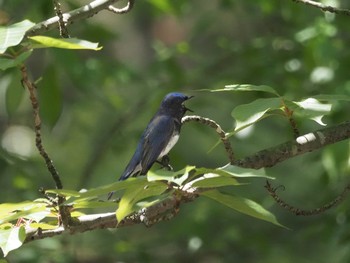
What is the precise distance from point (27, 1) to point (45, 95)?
60 cm

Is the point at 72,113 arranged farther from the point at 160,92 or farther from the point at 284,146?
the point at 284,146

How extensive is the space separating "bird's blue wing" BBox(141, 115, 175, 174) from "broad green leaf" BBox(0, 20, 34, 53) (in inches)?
44.2

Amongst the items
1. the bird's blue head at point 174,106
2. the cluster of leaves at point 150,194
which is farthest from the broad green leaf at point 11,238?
the bird's blue head at point 174,106

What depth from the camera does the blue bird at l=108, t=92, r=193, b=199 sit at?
3072 mm

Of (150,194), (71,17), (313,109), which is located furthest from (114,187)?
(71,17)

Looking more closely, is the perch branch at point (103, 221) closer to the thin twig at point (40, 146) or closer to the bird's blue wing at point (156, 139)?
the thin twig at point (40, 146)

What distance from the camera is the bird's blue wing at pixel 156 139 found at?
10.1ft

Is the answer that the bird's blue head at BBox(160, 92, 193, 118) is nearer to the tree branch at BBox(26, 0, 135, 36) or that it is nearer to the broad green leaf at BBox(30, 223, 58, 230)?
the tree branch at BBox(26, 0, 135, 36)

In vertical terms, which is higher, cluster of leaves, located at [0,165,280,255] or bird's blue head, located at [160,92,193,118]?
cluster of leaves, located at [0,165,280,255]

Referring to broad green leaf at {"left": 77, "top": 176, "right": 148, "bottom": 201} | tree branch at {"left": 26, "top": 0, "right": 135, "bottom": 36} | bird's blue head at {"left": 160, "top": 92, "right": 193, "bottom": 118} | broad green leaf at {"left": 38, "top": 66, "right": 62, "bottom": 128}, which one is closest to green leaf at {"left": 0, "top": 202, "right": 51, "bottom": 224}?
broad green leaf at {"left": 77, "top": 176, "right": 148, "bottom": 201}

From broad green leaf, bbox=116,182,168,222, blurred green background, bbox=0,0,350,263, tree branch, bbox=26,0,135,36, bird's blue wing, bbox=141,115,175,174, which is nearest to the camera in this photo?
broad green leaf, bbox=116,182,168,222

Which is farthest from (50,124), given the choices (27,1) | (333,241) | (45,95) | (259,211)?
(259,211)

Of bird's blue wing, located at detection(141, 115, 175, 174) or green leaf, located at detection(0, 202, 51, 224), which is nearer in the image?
green leaf, located at detection(0, 202, 51, 224)

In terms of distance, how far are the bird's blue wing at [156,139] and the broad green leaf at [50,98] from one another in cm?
138
